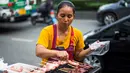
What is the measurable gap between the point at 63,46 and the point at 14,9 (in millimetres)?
9827

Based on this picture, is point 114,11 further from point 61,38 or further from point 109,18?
point 61,38

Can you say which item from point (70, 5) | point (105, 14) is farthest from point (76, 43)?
point (105, 14)

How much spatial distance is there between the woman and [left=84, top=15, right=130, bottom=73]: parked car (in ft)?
10.3

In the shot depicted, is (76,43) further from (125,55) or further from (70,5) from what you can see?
(125,55)

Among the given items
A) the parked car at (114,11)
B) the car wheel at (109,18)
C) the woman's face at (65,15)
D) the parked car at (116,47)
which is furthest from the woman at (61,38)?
the car wheel at (109,18)

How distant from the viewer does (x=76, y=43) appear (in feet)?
9.30

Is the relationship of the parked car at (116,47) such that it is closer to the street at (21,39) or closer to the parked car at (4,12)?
A: the street at (21,39)

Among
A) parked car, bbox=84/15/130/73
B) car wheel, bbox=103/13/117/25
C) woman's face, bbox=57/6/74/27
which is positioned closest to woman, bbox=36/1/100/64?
woman's face, bbox=57/6/74/27

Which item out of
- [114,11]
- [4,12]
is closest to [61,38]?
[4,12]

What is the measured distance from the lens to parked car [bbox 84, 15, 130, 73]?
237 inches

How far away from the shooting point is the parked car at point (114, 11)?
1287 centimetres

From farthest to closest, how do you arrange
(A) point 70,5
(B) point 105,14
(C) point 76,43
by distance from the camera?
(B) point 105,14 → (C) point 76,43 → (A) point 70,5

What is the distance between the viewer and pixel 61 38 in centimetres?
270

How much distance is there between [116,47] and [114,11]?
7.32 metres
